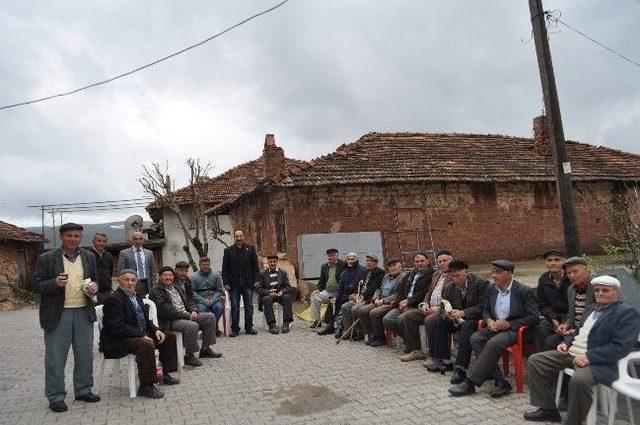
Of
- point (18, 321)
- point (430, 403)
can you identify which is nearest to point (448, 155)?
point (430, 403)

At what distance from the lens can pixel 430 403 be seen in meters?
5.36

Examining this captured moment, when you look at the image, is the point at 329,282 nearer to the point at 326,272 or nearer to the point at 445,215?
the point at 326,272

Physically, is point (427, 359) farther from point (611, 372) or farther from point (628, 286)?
point (611, 372)

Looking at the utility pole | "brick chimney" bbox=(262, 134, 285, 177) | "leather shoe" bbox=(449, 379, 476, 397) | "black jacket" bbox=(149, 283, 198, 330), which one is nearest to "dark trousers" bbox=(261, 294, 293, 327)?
"black jacket" bbox=(149, 283, 198, 330)

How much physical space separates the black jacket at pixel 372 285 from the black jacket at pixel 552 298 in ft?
11.2

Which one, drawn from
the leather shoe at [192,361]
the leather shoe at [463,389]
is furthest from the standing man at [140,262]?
the leather shoe at [463,389]

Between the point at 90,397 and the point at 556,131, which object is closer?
the point at 90,397

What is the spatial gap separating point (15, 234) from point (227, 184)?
1110 cm

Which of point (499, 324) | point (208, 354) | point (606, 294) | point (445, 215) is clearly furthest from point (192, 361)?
point (445, 215)

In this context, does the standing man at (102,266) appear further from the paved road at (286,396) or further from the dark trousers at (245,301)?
the dark trousers at (245,301)

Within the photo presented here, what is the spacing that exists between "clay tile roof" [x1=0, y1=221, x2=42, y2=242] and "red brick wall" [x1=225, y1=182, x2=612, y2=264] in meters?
13.9

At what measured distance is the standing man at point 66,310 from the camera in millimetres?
5734

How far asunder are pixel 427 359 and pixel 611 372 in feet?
10.3

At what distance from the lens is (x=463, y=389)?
554cm
